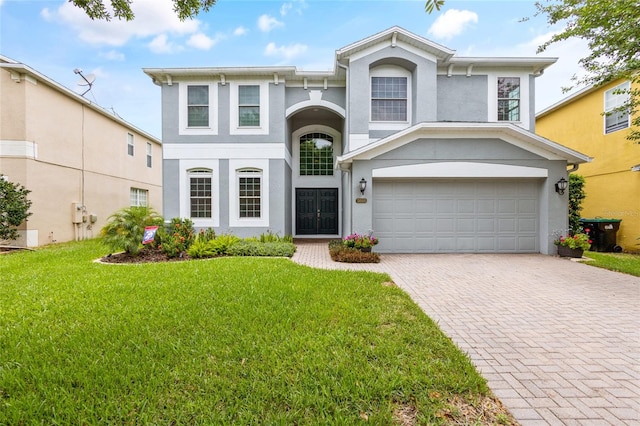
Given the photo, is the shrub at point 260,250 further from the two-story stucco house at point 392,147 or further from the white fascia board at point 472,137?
the white fascia board at point 472,137

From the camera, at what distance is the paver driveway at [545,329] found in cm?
241

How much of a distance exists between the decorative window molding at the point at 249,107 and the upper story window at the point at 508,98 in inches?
366

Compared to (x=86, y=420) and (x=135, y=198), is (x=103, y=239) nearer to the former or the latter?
(x=86, y=420)

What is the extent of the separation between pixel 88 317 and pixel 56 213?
1116 centimetres

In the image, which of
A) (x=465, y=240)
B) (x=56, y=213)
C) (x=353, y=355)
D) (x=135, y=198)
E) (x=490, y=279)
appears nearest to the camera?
(x=353, y=355)

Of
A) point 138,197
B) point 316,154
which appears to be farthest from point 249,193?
point 138,197

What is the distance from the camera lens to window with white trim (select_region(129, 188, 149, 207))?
17.0m

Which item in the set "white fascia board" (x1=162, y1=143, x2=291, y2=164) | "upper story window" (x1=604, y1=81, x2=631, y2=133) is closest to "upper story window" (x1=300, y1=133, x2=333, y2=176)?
"white fascia board" (x1=162, y1=143, x2=291, y2=164)

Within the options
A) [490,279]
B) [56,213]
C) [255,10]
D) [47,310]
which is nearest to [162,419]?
[47,310]

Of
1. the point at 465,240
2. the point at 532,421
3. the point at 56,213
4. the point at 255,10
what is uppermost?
the point at 255,10

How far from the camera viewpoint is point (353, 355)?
116 inches

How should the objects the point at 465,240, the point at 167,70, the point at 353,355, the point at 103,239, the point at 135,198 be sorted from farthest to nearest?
the point at 135,198
the point at 167,70
the point at 465,240
the point at 103,239
the point at 353,355

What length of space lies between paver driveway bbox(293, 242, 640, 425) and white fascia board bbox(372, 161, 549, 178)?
3000 millimetres

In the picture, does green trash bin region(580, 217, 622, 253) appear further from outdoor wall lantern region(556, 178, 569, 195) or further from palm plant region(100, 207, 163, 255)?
palm plant region(100, 207, 163, 255)
